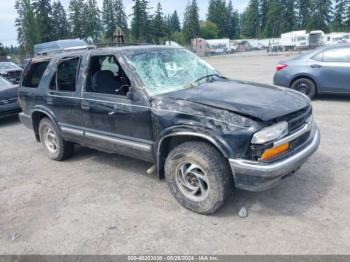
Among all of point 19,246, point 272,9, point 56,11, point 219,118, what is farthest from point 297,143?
point 272,9

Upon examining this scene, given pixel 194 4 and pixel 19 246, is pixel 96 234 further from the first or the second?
pixel 194 4

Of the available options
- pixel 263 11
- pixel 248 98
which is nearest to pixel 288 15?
pixel 263 11

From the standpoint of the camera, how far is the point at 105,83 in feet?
15.0

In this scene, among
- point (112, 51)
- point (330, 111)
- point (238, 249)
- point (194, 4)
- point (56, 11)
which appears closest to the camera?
point (238, 249)

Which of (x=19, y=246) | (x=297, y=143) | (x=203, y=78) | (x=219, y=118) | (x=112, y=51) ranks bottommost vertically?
(x=19, y=246)

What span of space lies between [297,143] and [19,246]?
3.13 m

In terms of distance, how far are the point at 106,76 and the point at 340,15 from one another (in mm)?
91227

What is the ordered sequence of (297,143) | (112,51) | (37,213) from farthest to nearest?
(112,51), (37,213), (297,143)

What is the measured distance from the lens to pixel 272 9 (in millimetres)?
91688

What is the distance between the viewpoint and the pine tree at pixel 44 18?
61656mm

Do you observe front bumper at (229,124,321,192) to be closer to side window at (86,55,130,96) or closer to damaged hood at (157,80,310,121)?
damaged hood at (157,80,310,121)

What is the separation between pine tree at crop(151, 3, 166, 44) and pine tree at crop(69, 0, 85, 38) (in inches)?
635

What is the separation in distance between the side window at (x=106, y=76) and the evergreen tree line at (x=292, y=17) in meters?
86.5

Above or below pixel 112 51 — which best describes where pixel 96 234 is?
below
